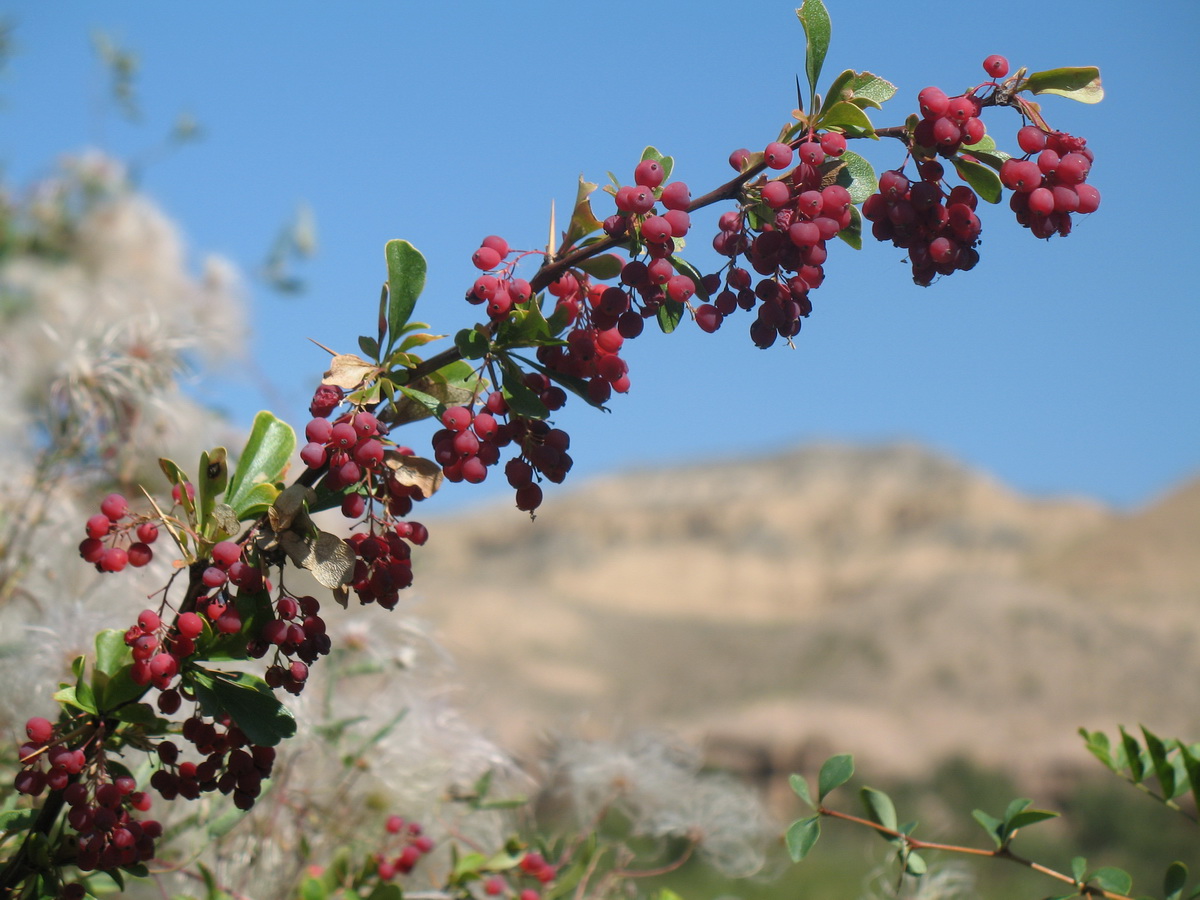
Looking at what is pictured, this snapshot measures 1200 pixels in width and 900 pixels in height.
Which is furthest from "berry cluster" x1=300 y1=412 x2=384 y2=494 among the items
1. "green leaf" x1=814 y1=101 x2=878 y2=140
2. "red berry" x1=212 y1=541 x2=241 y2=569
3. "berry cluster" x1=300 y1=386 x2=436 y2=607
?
"green leaf" x1=814 y1=101 x2=878 y2=140

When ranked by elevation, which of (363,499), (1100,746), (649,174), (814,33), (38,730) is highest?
(814,33)

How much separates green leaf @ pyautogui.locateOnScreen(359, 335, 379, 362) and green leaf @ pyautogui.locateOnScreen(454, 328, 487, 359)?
0.12 m

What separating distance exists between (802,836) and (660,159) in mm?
910

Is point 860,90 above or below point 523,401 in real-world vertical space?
above

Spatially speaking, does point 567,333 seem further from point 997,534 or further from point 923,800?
point 997,534

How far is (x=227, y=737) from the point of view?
4.02ft

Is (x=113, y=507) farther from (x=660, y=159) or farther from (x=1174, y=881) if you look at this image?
(x=1174, y=881)

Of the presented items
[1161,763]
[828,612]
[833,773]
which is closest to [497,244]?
[833,773]

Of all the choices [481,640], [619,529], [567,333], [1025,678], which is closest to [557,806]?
[567,333]

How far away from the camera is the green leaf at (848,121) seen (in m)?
1.20

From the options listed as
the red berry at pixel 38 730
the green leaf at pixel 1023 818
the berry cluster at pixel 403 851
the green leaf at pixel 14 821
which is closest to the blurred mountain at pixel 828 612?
the berry cluster at pixel 403 851

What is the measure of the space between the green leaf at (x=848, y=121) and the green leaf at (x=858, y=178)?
0.03 metres

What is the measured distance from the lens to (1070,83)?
3.97 ft

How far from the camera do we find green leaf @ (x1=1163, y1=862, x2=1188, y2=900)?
5.13 feet
